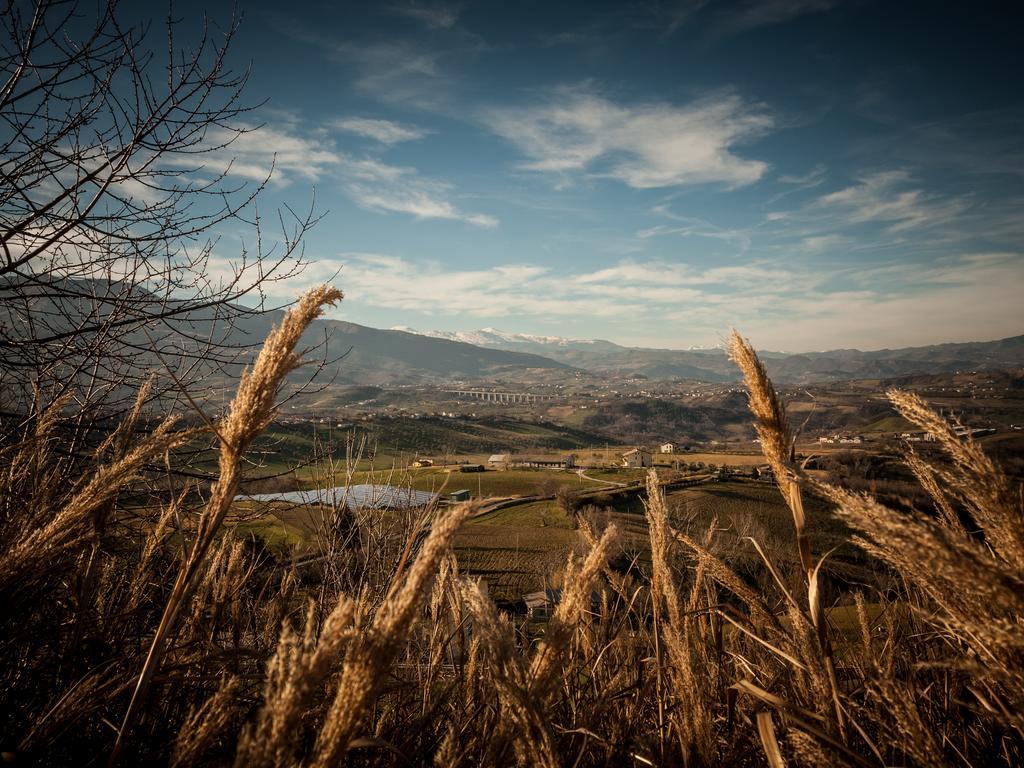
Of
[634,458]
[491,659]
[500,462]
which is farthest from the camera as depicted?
[500,462]

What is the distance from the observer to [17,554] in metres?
1.45

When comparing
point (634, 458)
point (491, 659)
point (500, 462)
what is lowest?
point (500, 462)

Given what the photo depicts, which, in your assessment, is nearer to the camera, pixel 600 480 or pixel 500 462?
pixel 600 480

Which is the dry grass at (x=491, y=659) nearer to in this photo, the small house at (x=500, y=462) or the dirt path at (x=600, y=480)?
the dirt path at (x=600, y=480)

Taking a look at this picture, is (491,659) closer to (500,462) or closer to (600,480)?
(600,480)

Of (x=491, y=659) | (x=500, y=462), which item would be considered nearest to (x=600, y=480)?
(x=500, y=462)

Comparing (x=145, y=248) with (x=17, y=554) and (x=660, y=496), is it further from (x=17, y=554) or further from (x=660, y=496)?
(x=660, y=496)

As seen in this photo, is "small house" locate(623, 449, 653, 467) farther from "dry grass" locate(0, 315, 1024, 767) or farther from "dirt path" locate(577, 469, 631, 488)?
"dry grass" locate(0, 315, 1024, 767)

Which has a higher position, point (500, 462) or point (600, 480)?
point (600, 480)

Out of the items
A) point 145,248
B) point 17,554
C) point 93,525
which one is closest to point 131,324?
point 145,248

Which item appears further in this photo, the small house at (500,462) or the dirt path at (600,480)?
the small house at (500,462)

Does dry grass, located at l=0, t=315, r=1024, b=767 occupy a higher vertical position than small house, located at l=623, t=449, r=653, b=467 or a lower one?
higher

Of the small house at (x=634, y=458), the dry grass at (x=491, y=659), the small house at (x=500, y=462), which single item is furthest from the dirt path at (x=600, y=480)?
the dry grass at (x=491, y=659)

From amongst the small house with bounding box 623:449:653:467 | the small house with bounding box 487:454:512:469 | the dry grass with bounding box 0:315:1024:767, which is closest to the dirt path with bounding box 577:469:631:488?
the small house with bounding box 623:449:653:467
